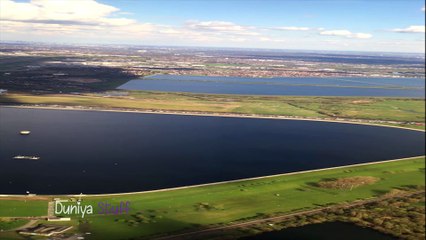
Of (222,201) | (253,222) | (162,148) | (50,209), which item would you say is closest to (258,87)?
(162,148)

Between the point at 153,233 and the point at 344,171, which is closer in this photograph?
the point at 153,233

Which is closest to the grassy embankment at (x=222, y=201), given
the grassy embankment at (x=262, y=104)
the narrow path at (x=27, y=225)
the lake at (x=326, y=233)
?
the narrow path at (x=27, y=225)

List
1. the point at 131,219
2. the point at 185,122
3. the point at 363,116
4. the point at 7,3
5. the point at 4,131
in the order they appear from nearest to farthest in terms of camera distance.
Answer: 1. the point at 7,3
2. the point at 131,219
3. the point at 4,131
4. the point at 185,122
5. the point at 363,116

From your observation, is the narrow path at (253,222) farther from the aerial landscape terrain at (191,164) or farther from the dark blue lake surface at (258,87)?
the dark blue lake surface at (258,87)

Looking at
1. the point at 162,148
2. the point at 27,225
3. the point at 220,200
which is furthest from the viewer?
the point at 162,148

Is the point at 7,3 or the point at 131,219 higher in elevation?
the point at 7,3

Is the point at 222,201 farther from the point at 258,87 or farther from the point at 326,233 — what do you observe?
the point at 258,87

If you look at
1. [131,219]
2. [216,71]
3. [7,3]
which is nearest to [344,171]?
[131,219]

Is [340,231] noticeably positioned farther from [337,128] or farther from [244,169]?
[337,128]
